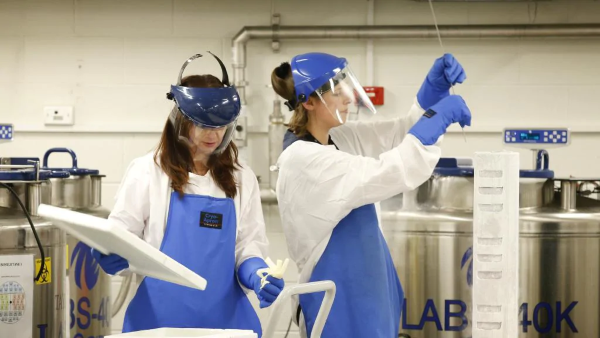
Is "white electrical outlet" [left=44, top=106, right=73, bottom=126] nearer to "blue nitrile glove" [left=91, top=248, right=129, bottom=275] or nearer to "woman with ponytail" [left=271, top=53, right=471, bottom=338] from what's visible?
"woman with ponytail" [left=271, top=53, right=471, bottom=338]

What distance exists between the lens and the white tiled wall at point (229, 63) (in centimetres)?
391

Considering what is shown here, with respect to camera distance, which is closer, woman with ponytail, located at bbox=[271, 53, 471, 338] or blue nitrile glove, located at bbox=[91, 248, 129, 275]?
blue nitrile glove, located at bbox=[91, 248, 129, 275]

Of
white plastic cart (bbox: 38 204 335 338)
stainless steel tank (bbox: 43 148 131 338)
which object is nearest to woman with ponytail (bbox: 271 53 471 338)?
white plastic cart (bbox: 38 204 335 338)

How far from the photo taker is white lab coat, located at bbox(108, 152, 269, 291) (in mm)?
1844


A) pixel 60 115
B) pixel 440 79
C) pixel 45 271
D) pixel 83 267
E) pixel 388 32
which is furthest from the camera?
pixel 60 115

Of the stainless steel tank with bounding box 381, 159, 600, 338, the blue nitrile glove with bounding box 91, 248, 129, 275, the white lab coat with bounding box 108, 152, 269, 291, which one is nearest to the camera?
the blue nitrile glove with bounding box 91, 248, 129, 275

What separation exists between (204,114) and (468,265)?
4.35 ft

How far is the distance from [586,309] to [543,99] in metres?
1.41

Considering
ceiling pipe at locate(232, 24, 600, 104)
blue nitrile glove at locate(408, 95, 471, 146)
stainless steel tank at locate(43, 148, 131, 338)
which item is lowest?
stainless steel tank at locate(43, 148, 131, 338)

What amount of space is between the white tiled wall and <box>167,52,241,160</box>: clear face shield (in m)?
1.99

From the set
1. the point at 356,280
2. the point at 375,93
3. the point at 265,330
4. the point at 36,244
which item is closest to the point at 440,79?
the point at 356,280

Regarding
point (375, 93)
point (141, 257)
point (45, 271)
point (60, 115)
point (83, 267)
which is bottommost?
point (83, 267)

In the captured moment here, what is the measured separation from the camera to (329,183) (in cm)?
209

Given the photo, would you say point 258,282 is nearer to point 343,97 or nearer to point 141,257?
point 141,257
